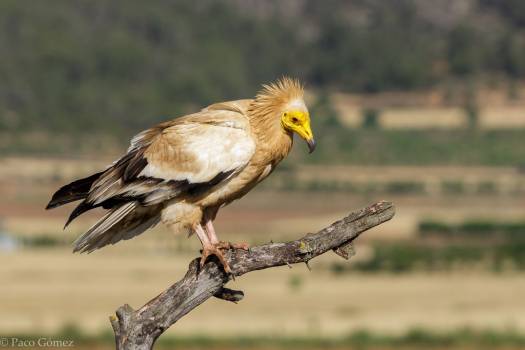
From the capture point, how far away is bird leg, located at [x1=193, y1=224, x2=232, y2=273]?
891 centimetres

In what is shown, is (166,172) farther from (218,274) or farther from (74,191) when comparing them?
(218,274)

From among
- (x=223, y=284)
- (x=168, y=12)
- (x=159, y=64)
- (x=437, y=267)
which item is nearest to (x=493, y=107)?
(x=159, y=64)

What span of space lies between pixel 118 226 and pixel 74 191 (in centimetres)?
39

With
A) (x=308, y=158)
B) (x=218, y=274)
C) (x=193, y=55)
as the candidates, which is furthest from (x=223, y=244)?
(x=193, y=55)

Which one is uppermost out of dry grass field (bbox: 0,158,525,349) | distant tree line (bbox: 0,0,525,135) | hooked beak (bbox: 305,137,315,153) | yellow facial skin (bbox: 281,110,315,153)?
distant tree line (bbox: 0,0,525,135)

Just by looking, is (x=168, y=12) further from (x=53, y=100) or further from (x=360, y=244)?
(x=360, y=244)

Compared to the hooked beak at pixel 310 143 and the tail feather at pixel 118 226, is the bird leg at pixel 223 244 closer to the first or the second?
the tail feather at pixel 118 226

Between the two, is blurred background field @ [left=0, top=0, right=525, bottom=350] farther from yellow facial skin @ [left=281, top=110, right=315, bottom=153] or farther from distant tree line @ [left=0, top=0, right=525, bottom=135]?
yellow facial skin @ [left=281, top=110, right=315, bottom=153]

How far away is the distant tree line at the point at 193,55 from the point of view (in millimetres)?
106750

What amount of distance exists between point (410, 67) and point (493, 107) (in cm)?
1158

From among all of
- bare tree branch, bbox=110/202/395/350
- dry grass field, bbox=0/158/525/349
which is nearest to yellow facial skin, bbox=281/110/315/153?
bare tree branch, bbox=110/202/395/350

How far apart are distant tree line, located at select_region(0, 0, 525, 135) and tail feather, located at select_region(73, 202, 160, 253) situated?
8560 centimetres

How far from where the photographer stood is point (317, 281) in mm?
43281

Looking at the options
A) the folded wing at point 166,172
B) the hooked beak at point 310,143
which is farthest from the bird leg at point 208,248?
the hooked beak at point 310,143
